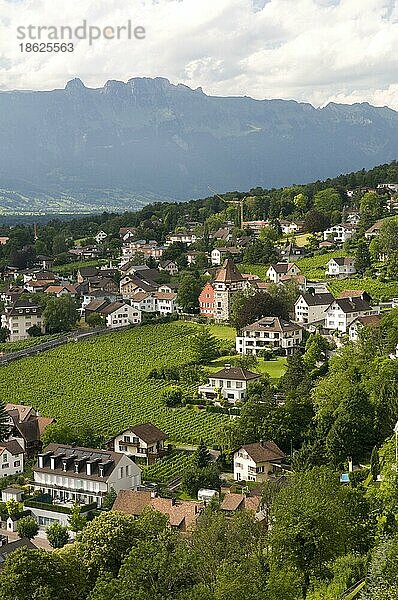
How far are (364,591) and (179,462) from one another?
14241 mm

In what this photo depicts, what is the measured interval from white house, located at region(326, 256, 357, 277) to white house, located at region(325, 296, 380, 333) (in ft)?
28.3

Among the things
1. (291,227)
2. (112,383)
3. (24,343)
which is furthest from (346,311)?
(291,227)

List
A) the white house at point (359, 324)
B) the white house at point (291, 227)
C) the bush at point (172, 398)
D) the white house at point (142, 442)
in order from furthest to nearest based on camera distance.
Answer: the white house at point (291, 227), the white house at point (359, 324), the bush at point (172, 398), the white house at point (142, 442)

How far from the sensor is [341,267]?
50375mm

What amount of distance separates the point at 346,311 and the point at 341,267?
9.91m

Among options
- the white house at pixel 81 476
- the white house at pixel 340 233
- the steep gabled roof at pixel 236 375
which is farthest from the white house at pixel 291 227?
the white house at pixel 81 476

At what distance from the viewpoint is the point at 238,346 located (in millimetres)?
40750

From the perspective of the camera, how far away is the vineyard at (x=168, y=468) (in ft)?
88.8

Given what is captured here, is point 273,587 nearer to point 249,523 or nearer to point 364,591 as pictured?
point 364,591

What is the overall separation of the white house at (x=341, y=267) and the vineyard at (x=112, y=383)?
932cm

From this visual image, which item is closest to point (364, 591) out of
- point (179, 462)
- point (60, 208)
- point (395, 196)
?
point (179, 462)

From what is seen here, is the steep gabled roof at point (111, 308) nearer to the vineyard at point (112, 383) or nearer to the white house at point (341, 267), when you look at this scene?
the vineyard at point (112, 383)

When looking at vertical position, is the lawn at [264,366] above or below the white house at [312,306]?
below

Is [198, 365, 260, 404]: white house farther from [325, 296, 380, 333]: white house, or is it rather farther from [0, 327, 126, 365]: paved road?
[0, 327, 126, 365]: paved road
